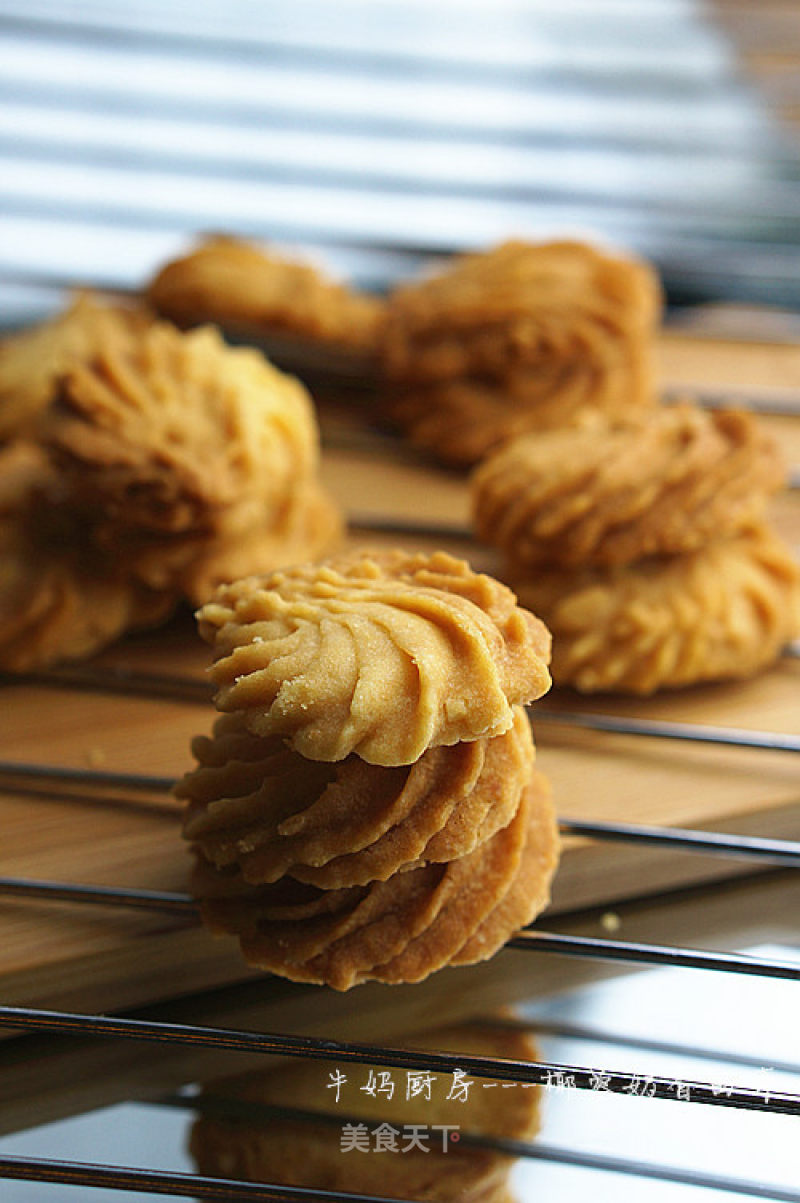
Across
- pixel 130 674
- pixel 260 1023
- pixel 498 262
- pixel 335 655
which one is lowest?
pixel 260 1023

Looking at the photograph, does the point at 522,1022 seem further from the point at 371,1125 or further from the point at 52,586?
the point at 52,586

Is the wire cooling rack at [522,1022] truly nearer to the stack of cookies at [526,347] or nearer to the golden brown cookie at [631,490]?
the golden brown cookie at [631,490]

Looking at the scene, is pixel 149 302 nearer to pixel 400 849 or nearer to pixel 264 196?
pixel 264 196

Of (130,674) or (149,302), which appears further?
(149,302)

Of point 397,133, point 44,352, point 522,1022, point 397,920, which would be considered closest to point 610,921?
point 522,1022

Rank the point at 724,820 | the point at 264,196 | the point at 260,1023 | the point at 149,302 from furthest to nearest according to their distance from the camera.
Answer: the point at 264,196, the point at 149,302, the point at 724,820, the point at 260,1023

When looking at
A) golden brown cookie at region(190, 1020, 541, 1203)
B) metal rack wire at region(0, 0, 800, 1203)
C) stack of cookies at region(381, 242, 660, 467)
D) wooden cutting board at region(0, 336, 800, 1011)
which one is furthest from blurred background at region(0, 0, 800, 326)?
golden brown cookie at region(190, 1020, 541, 1203)

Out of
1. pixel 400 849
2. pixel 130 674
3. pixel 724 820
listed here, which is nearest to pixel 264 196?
pixel 130 674
